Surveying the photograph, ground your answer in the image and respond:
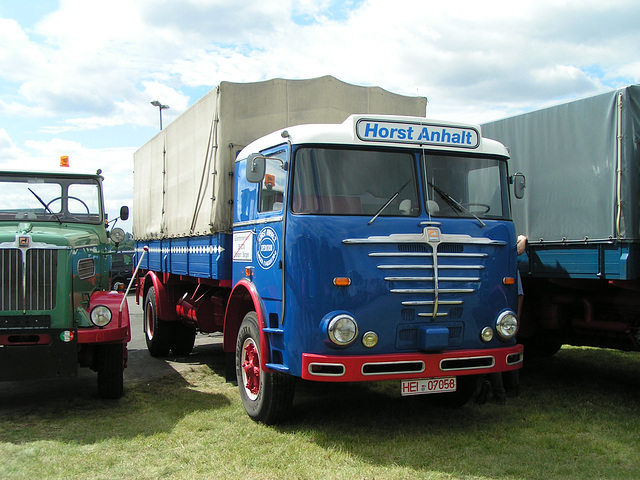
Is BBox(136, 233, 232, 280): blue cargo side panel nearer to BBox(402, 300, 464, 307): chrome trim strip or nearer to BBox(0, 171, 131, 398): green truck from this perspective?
BBox(0, 171, 131, 398): green truck

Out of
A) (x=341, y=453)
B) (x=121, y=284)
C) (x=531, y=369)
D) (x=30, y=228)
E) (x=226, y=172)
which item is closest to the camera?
(x=341, y=453)

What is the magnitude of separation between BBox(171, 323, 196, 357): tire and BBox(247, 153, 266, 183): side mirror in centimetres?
488

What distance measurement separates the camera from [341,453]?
525cm

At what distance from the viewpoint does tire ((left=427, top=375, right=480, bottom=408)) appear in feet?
21.3

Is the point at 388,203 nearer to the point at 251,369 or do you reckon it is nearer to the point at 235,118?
the point at 251,369

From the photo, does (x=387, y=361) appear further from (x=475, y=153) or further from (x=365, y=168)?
(x=475, y=153)

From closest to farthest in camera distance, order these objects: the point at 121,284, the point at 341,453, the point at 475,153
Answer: the point at 341,453 < the point at 475,153 < the point at 121,284

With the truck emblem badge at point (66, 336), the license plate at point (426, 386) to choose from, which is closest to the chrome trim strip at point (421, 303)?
the license plate at point (426, 386)

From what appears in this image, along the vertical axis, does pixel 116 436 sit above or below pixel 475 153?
below

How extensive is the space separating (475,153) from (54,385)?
5.80m

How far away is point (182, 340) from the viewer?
10320 mm

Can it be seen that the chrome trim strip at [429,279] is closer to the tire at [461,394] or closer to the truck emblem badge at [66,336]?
the tire at [461,394]

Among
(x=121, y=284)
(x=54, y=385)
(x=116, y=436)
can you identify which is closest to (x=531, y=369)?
(x=116, y=436)

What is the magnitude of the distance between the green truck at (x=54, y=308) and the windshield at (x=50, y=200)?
0.03m
